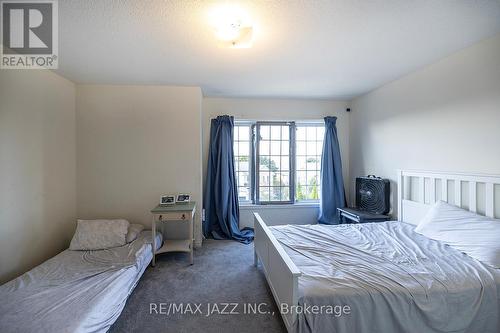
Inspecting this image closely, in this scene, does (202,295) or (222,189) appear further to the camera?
(222,189)

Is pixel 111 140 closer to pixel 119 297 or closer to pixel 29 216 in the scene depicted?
pixel 29 216

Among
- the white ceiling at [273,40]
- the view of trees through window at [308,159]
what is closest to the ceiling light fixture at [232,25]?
the white ceiling at [273,40]

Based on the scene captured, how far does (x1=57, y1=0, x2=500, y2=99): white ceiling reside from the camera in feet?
5.13

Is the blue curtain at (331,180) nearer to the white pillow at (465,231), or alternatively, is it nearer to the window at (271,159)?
the window at (271,159)

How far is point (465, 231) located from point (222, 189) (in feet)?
9.44

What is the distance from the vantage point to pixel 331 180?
3832 millimetres

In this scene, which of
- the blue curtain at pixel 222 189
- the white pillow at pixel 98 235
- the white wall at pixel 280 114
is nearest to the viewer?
the white pillow at pixel 98 235

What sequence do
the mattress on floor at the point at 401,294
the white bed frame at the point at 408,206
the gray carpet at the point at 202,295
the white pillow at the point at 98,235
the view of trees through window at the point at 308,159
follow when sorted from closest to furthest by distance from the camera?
the mattress on floor at the point at 401,294
the white bed frame at the point at 408,206
the gray carpet at the point at 202,295
the white pillow at the point at 98,235
the view of trees through window at the point at 308,159

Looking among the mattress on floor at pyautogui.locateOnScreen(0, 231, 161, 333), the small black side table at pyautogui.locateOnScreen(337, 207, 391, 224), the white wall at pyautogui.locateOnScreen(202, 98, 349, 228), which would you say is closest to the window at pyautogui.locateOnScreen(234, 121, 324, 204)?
the white wall at pyautogui.locateOnScreen(202, 98, 349, 228)

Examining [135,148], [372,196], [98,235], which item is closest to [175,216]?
[98,235]

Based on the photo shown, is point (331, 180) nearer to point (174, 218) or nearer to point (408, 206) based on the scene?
point (408, 206)

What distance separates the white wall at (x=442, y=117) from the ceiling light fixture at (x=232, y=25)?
2.12m

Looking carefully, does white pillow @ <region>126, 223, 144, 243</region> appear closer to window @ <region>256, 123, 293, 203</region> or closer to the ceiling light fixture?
window @ <region>256, 123, 293, 203</region>

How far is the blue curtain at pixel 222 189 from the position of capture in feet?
11.8
